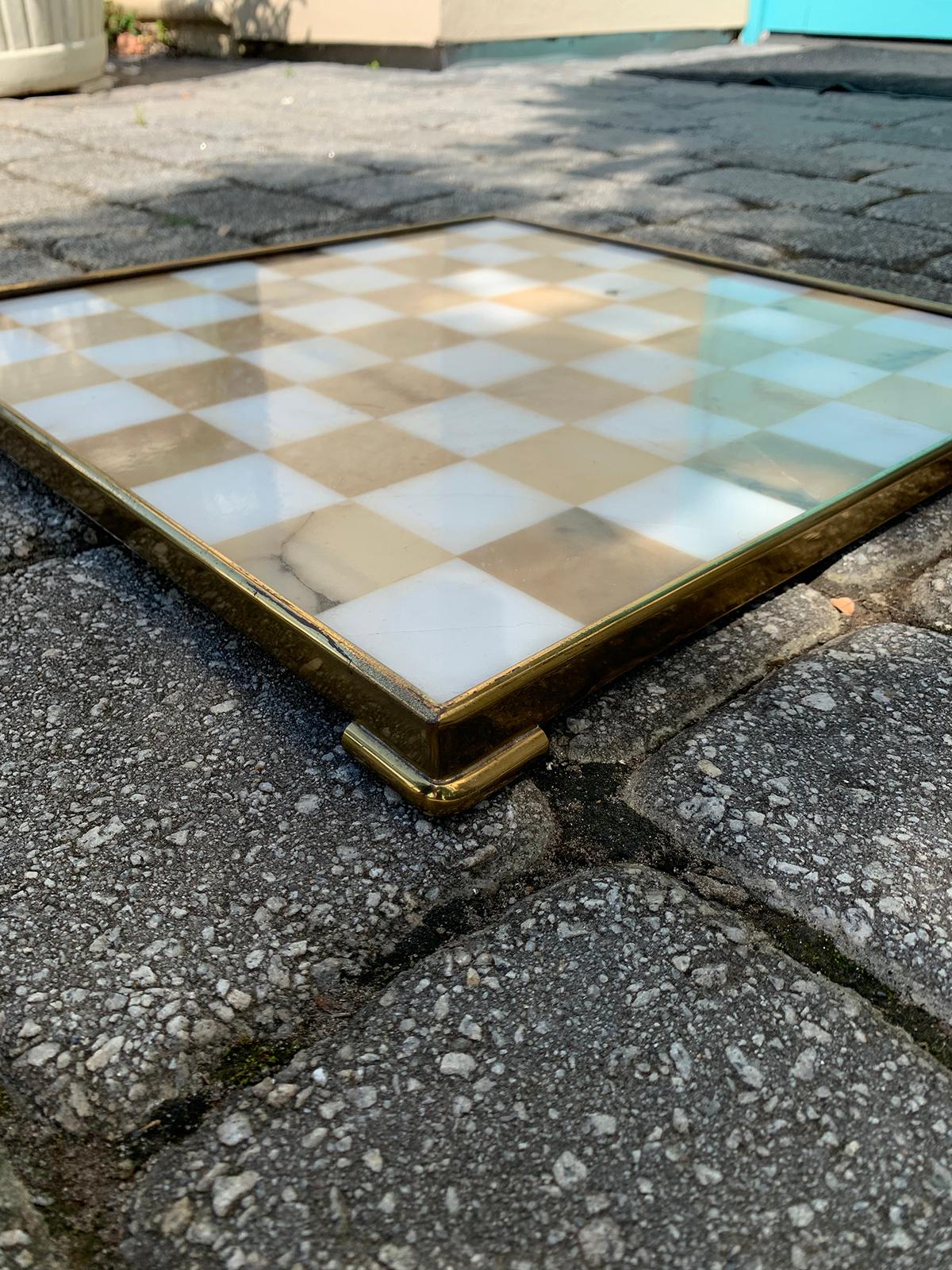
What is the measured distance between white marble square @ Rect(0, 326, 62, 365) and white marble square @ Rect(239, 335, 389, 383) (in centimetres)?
27

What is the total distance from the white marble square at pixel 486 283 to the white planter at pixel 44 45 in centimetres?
315

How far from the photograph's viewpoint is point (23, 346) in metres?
1.48

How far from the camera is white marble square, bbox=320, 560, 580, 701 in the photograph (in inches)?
32.9

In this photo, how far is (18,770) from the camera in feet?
2.67

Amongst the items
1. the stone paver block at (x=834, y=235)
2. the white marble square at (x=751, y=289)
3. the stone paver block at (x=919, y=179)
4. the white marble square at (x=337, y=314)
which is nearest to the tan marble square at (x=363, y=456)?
the white marble square at (x=337, y=314)

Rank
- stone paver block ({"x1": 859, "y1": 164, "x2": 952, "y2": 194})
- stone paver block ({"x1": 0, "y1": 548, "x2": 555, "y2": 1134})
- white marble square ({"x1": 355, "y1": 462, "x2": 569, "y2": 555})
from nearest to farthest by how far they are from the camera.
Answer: stone paver block ({"x1": 0, "y1": 548, "x2": 555, "y2": 1134}), white marble square ({"x1": 355, "y1": 462, "x2": 569, "y2": 555}), stone paver block ({"x1": 859, "y1": 164, "x2": 952, "y2": 194})

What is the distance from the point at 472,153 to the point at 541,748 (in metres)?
2.71

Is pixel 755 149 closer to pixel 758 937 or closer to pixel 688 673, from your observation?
pixel 688 673

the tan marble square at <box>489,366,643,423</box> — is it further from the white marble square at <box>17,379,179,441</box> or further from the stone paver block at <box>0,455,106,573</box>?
the stone paver block at <box>0,455,106,573</box>

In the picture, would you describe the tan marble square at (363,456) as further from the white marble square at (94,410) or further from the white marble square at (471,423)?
the white marble square at (94,410)

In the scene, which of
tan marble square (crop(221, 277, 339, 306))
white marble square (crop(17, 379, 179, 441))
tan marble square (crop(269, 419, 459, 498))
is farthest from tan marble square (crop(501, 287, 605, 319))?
white marble square (crop(17, 379, 179, 441))

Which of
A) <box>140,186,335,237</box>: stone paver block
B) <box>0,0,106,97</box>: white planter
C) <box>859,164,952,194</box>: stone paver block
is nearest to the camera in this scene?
<box>140,186,335,237</box>: stone paver block

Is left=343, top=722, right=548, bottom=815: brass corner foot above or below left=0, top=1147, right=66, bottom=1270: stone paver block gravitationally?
above

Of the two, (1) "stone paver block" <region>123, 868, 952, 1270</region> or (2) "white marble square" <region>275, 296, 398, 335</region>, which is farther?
(2) "white marble square" <region>275, 296, 398, 335</region>
